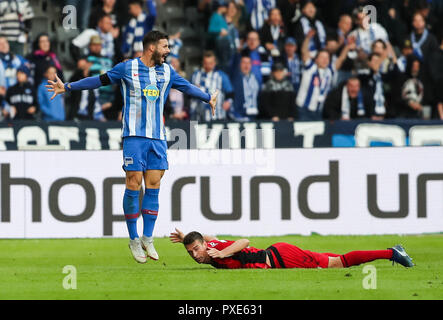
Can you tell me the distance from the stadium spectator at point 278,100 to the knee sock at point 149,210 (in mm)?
6273

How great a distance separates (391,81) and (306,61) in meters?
1.58

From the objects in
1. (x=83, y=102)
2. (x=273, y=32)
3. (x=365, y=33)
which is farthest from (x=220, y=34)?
(x=83, y=102)

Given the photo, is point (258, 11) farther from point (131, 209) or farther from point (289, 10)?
point (131, 209)

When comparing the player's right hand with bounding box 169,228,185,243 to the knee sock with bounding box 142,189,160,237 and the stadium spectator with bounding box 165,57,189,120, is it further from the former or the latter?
the stadium spectator with bounding box 165,57,189,120

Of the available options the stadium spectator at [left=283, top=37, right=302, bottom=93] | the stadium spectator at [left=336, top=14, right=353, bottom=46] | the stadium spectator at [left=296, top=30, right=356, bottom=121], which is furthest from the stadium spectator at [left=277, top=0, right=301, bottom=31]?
the stadium spectator at [left=296, top=30, right=356, bottom=121]

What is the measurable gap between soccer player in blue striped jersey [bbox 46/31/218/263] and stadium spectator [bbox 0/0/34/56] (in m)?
7.87

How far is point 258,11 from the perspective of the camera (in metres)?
19.2

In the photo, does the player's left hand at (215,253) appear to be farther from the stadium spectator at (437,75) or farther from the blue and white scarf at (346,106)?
the stadium spectator at (437,75)

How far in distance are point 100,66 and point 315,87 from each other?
149 inches

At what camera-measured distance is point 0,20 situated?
18.5m

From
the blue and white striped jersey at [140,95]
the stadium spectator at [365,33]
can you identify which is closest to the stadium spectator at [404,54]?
the stadium spectator at [365,33]

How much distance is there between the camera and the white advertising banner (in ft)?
49.6

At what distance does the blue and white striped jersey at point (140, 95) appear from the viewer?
35.3 ft

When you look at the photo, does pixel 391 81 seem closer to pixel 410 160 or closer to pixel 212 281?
pixel 410 160
